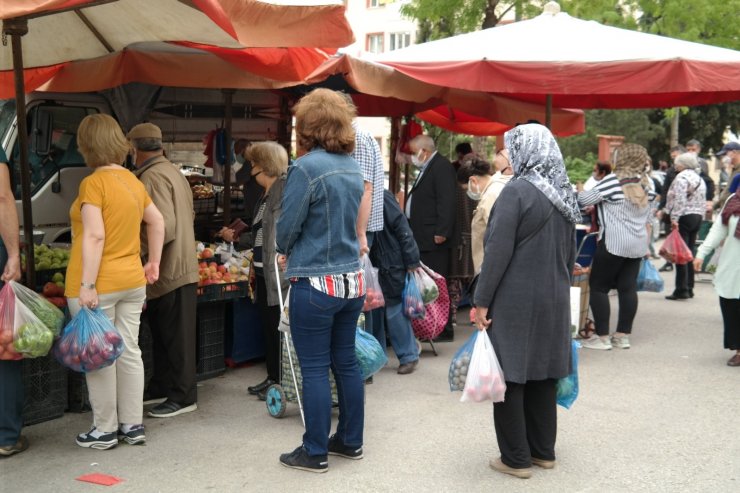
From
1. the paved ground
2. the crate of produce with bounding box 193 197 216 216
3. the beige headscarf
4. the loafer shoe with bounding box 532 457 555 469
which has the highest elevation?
the beige headscarf

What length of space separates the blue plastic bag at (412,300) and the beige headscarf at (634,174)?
2.33m

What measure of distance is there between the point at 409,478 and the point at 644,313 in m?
6.24

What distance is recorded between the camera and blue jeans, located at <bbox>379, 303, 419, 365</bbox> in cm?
696

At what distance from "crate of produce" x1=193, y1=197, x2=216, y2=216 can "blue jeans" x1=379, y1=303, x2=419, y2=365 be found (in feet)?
11.1

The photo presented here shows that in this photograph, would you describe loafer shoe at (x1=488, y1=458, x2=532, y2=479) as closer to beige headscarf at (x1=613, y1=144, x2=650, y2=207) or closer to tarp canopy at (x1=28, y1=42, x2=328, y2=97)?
tarp canopy at (x1=28, y1=42, x2=328, y2=97)

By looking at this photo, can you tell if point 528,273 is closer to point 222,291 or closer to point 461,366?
point 461,366

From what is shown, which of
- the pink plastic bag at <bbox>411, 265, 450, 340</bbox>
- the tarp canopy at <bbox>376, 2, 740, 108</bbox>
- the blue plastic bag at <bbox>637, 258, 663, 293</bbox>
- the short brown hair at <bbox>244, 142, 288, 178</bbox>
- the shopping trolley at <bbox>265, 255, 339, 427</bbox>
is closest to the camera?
the shopping trolley at <bbox>265, 255, 339, 427</bbox>

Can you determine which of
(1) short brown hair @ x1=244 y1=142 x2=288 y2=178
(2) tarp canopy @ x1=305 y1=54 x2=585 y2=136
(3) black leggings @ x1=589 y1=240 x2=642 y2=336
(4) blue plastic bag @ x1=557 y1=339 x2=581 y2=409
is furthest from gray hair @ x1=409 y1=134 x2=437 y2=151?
(4) blue plastic bag @ x1=557 y1=339 x2=581 y2=409

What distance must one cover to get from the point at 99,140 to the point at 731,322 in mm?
5453

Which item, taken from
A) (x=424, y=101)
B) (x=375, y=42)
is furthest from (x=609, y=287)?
(x=375, y=42)

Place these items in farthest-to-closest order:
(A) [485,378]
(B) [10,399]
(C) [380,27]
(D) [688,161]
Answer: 1. (C) [380,27]
2. (D) [688,161]
3. (B) [10,399]
4. (A) [485,378]

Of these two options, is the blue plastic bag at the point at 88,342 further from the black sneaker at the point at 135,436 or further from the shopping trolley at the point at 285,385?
the shopping trolley at the point at 285,385

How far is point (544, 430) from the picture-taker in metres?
4.76

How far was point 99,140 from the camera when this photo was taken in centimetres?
489
